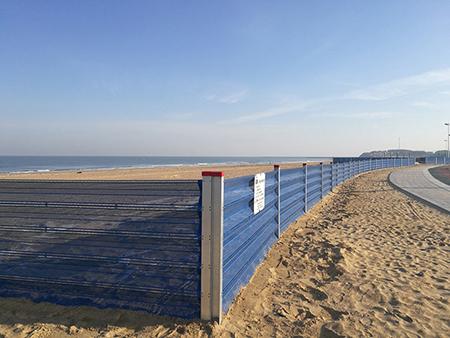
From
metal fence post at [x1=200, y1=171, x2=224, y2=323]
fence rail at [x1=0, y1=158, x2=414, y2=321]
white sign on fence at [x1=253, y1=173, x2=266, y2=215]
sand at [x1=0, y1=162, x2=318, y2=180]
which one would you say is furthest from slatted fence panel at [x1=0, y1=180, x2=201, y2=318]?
sand at [x1=0, y1=162, x2=318, y2=180]

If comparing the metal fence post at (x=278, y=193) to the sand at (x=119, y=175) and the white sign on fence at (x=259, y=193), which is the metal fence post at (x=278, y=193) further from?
the sand at (x=119, y=175)

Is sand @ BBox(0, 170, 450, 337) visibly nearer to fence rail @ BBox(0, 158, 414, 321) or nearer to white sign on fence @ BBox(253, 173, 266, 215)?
fence rail @ BBox(0, 158, 414, 321)

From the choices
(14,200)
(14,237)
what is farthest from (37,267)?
(14,200)

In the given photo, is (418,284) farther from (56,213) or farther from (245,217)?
(56,213)

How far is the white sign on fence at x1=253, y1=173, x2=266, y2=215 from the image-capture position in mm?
5232

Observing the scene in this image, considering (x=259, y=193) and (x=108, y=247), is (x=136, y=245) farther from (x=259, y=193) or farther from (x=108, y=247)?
(x=259, y=193)

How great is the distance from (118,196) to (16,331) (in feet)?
5.48

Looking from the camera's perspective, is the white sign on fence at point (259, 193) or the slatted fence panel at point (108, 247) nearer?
the slatted fence panel at point (108, 247)

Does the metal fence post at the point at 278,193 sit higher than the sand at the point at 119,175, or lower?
higher

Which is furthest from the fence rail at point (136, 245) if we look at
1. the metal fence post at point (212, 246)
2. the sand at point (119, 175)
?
the sand at point (119, 175)

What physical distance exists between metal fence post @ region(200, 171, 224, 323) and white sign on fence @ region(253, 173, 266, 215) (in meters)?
1.58

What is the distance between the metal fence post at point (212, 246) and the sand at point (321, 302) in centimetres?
21

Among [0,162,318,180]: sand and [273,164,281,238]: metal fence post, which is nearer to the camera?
[273,164,281,238]: metal fence post

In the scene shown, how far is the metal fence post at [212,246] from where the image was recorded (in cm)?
367
